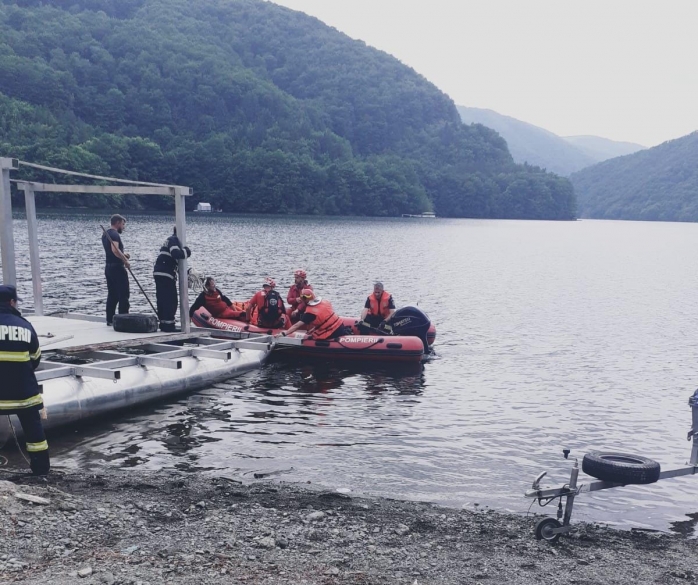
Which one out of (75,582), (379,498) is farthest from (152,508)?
(379,498)

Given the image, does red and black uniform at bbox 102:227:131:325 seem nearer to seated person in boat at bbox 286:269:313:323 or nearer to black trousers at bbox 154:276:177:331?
black trousers at bbox 154:276:177:331

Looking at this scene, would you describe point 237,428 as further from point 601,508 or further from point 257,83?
point 257,83

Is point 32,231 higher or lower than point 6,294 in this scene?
higher

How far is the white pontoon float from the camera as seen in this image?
963 cm

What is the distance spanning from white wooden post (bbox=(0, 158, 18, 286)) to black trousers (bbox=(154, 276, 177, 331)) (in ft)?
8.61

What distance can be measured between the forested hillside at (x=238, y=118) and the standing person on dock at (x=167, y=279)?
6215 cm

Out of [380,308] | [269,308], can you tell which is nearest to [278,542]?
[269,308]

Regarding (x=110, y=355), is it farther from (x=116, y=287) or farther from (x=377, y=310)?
(x=377, y=310)

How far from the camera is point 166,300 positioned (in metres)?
13.4

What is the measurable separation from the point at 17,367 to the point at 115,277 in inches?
257

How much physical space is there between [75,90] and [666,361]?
395 ft

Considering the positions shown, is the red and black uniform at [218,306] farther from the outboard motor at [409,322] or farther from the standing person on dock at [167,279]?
the outboard motor at [409,322]

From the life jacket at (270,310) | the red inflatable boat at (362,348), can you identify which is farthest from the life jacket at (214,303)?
the red inflatable boat at (362,348)

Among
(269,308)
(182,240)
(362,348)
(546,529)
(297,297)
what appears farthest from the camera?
(297,297)
